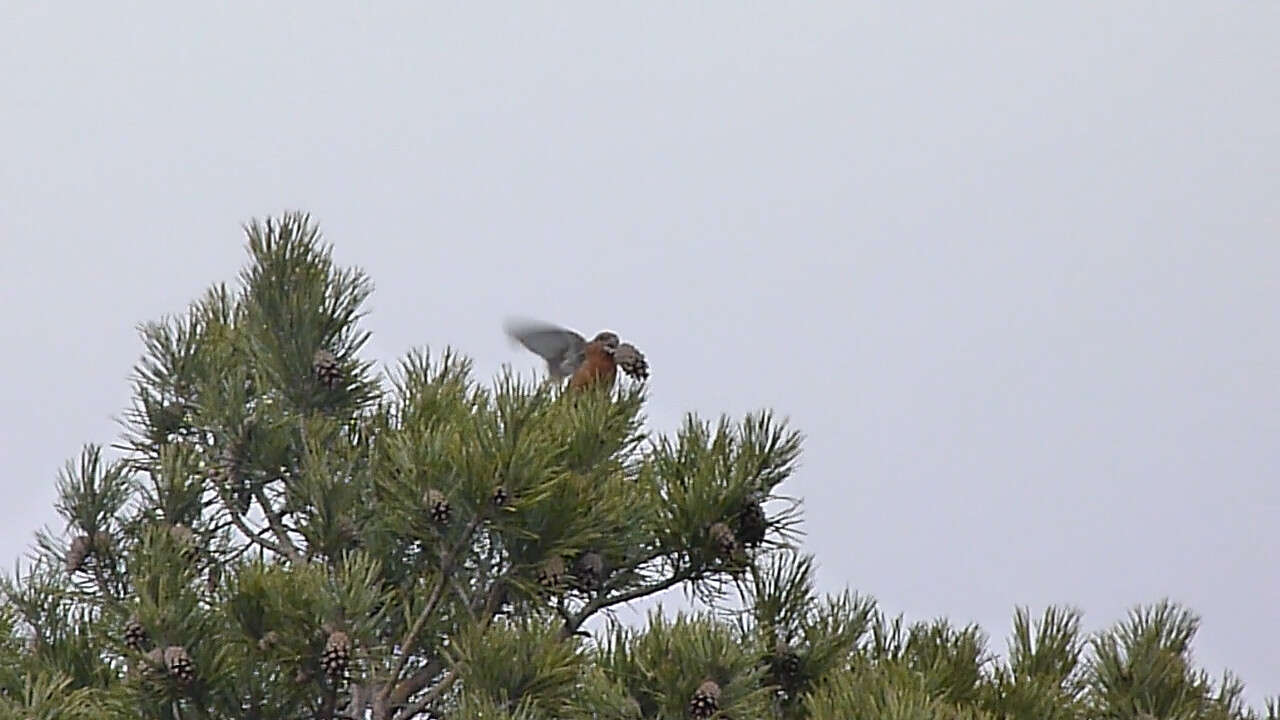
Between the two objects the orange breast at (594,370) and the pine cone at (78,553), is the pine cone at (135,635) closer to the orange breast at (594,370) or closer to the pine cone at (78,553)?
the pine cone at (78,553)

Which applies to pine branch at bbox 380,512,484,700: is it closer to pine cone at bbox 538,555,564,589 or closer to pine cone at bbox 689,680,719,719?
pine cone at bbox 538,555,564,589

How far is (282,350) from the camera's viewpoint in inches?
67.5

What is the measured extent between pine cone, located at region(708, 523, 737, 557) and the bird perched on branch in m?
0.21

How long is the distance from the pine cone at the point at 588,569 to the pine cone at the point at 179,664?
34 centimetres

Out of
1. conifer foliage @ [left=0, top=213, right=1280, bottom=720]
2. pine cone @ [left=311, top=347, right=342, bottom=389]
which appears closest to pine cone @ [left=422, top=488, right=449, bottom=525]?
conifer foliage @ [left=0, top=213, right=1280, bottom=720]

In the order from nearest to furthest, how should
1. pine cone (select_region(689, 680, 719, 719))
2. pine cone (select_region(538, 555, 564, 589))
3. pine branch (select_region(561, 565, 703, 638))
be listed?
pine cone (select_region(689, 680, 719, 719)) < pine cone (select_region(538, 555, 564, 589)) < pine branch (select_region(561, 565, 703, 638))

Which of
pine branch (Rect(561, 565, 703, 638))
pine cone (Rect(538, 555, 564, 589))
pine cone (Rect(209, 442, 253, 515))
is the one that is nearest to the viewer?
pine cone (Rect(538, 555, 564, 589))

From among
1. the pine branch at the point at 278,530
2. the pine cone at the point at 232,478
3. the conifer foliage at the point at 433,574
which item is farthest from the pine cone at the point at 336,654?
the pine cone at the point at 232,478

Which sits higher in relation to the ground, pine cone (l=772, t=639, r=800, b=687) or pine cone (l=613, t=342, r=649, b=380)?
pine cone (l=613, t=342, r=649, b=380)

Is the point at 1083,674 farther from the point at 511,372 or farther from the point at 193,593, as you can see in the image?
the point at 193,593

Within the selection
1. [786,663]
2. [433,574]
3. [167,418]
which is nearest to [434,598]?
[433,574]

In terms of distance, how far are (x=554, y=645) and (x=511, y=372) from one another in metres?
0.26

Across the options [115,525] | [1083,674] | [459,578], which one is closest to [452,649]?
[459,578]

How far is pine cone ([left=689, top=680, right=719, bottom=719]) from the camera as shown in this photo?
1.35 metres
